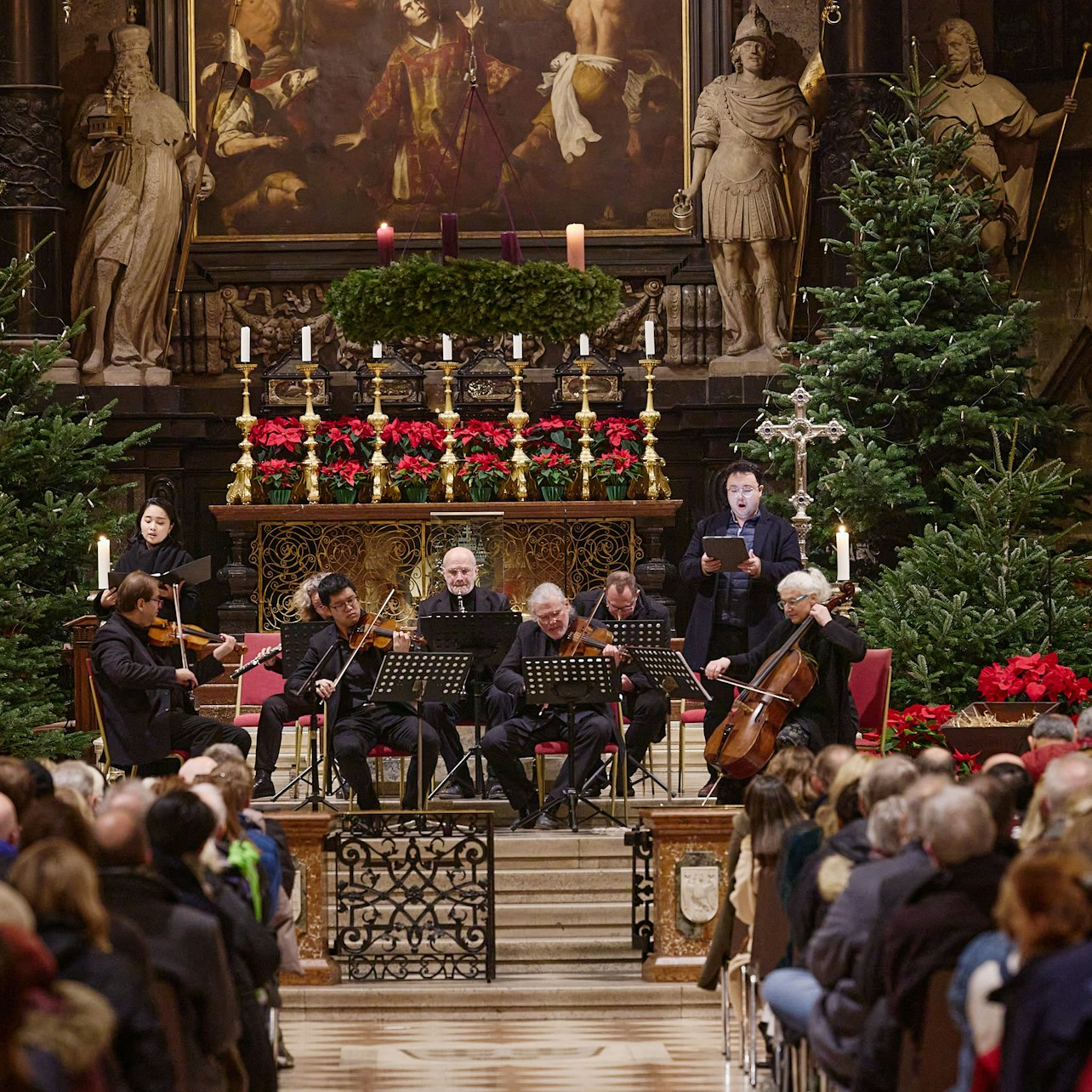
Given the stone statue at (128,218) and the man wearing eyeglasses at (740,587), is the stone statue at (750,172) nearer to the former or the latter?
the stone statue at (128,218)

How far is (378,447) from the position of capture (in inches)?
531

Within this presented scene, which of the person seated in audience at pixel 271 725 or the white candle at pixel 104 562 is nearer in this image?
the white candle at pixel 104 562

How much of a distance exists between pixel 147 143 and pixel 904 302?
225 inches

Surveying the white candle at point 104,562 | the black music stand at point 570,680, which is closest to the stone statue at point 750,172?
the black music stand at point 570,680

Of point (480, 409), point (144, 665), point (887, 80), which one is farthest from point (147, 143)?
point (144, 665)

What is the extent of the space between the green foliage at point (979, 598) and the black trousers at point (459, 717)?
232 centimetres

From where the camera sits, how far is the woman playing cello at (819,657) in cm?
941

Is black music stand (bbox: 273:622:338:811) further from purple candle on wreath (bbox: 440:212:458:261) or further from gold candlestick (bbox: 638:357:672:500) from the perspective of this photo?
gold candlestick (bbox: 638:357:672:500)

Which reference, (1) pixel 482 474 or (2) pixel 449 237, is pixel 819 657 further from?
(1) pixel 482 474

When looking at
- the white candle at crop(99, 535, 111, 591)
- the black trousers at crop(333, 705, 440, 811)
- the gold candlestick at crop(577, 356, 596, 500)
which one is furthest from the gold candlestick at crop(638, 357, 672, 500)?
the white candle at crop(99, 535, 111, 591)

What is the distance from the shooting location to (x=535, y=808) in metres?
10.4

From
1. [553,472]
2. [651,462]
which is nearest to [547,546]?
[553,472]

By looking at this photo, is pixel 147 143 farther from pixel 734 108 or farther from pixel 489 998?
pixel 489 998

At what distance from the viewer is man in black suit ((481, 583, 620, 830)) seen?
33.4 feet
